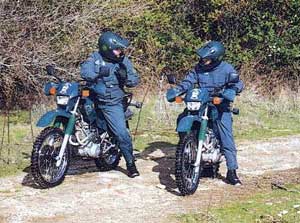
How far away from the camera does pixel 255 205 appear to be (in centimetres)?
725

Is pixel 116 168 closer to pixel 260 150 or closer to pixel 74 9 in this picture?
pixel 260 150

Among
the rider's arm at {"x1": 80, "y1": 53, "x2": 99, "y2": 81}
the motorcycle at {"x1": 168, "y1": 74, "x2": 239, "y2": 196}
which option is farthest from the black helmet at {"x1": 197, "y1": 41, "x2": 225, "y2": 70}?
the rider's arm at {"x1": 80, "y1": 53, "x2": 99, "y2": 81}

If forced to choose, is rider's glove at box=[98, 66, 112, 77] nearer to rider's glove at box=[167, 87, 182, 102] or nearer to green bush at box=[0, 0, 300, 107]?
rider's glove at box=[167, 87, 182, 102]

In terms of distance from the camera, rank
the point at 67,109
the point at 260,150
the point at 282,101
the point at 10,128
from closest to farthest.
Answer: the point at 67,109 → the point at 260,150 → the point at 10,128 → the point at 282,101

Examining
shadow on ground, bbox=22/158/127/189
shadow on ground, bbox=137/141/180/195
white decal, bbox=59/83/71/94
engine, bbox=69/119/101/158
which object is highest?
white decal, bbox=59/83/71/94

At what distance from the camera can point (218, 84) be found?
8.11m

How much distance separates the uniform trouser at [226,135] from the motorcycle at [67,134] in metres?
0.94

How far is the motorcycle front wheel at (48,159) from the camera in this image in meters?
7.46

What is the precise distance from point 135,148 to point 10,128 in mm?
2350

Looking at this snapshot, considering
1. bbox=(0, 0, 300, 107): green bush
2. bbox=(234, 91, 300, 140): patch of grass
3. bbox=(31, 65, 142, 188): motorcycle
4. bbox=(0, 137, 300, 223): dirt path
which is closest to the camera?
bbox=(0, 137, 300, 223): dirt path

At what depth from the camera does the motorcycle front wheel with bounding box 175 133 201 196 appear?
7.33 metres

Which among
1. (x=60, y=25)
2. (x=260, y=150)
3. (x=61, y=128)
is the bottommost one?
(x=260, y=150)

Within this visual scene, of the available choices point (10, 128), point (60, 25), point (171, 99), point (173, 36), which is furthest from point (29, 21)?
point (171, 99)

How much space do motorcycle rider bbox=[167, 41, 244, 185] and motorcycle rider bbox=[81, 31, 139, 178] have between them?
22.1 inches
